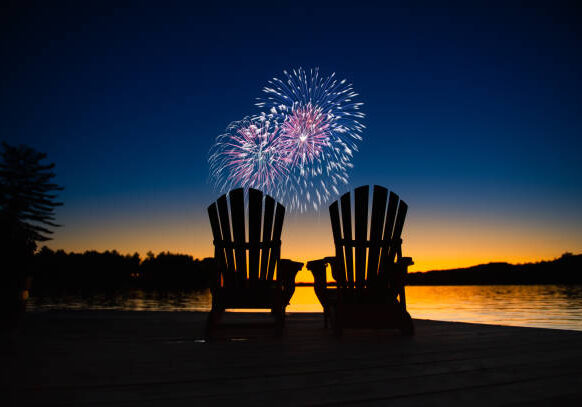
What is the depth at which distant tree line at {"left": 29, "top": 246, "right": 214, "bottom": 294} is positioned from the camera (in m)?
69.6

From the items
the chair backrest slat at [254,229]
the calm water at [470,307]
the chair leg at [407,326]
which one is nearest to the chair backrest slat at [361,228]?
the chair leg at [407,326]

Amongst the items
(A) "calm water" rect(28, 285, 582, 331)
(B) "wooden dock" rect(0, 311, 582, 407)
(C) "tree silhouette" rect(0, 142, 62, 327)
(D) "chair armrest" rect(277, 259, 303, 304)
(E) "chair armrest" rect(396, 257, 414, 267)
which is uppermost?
(C) "tree silhouette" rect(0, 142, 62, 327)

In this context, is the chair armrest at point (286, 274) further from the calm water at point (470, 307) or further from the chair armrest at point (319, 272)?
the calm water at point (470, 307)

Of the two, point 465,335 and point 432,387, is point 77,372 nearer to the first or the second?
point 432,387

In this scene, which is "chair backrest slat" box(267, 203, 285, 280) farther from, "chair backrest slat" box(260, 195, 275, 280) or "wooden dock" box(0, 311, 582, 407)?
"wooden dock" box(0, 311, 582, 407)

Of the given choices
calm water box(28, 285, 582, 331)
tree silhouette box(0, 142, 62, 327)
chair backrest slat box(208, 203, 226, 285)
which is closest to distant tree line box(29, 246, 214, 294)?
tree silhouette box(0, 142, 62, 327)

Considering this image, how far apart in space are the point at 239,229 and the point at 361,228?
3.97 feet

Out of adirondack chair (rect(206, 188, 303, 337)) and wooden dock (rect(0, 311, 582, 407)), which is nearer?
wooden dock (rect(0, 311, 582, 407))

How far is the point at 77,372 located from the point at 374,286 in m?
2.64

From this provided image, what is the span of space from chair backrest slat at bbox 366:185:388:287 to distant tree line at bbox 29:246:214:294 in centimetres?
6451

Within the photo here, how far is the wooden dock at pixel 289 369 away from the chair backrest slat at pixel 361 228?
59 cm

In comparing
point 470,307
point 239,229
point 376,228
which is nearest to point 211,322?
point 239,229

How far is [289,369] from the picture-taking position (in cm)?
213

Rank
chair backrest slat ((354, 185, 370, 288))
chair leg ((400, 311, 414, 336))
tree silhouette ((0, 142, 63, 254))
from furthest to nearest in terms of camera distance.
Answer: tree silhouette ((0, 142, 63, 254)) < chair backrest slat ((354, 185, 370, 288)) < chair leg ((400, 311, 414, 336))
